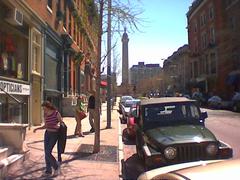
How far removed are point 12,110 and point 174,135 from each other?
8589mm

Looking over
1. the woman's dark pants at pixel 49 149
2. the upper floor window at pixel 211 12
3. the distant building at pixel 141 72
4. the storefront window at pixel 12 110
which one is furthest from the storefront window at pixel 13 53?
the distant building at pixel 141 72

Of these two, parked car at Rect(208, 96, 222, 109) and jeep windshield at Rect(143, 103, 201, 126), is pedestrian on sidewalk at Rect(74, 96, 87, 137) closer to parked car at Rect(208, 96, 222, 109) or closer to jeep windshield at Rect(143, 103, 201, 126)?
jeep windshield at Rect(143, 103, 201, 126)

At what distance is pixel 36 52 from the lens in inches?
816

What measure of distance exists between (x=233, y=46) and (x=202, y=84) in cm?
1830

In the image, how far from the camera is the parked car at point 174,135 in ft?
29.9

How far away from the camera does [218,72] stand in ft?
198

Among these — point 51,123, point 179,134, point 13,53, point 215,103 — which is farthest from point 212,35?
point 51,123

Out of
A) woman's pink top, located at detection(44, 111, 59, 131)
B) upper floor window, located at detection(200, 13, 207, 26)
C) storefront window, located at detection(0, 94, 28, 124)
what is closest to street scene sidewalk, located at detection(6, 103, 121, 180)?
woman's pink top, located at detection(44, 111, 59, 131)

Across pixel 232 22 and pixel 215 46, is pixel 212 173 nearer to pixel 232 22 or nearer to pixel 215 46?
pixel 232 22

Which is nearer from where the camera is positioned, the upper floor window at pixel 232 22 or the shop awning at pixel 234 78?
the upper floor window at pixel 232 22

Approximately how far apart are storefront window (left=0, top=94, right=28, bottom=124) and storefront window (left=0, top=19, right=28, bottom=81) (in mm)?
843

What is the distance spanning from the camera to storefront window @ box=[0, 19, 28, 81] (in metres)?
15.3

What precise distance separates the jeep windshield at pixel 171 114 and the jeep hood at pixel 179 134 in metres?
0.34

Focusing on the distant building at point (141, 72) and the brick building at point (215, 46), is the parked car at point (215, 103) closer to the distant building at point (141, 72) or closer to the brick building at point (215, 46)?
the brick building at point (215, 46)
